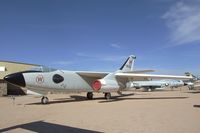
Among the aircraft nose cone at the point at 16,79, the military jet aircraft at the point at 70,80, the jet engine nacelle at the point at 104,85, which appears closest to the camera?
the aircraft nose cone at the point at 16,79

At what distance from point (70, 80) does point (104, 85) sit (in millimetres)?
2823

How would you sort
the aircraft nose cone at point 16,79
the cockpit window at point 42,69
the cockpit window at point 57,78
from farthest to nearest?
the cockpit window at point 57,78 < the cockpit window at point 42,69 < the aircraft nose cone at point 16,79

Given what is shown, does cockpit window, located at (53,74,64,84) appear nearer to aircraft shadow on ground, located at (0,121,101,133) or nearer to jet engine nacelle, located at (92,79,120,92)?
jet engine nacelle, located at (92,79,120,92)

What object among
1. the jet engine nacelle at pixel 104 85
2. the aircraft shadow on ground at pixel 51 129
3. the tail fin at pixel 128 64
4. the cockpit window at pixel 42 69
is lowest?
the aircraft shadow on ground at pixel 51 129

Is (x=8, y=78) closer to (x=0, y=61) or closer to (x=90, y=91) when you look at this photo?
(x=90, y=91)

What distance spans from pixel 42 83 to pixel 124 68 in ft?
36.0

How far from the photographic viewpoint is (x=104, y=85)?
20000mm

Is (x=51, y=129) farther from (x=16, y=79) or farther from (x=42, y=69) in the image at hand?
(x=42, y=69)

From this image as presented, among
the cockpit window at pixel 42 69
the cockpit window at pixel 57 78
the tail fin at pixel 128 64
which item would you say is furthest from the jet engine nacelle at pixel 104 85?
the tail fin at pixel 128 64

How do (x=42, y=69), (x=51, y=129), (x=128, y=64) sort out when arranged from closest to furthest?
(x=51, y=129)
(x=42, y=69)
(x=128, y=64)

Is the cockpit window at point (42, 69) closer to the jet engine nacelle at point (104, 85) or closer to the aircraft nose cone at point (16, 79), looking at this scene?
the aircraft nose cone at point (16, 79)

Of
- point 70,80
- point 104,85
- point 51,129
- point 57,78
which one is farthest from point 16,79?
point 51,129

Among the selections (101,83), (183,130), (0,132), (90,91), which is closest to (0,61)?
(90,91)

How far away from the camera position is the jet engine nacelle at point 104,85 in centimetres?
1993
